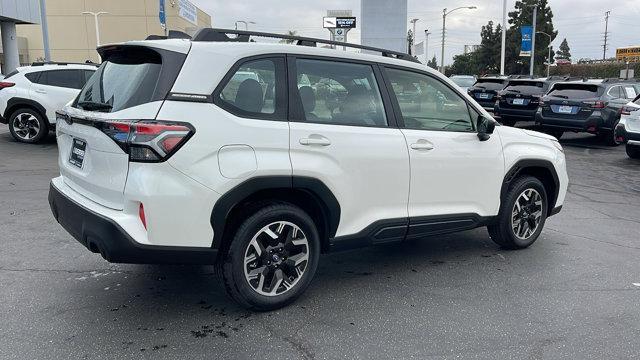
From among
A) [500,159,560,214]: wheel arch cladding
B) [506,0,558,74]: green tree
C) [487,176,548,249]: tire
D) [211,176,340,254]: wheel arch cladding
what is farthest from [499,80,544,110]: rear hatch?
[506,0,558,74]: green tree

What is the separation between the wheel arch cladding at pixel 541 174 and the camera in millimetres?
4953

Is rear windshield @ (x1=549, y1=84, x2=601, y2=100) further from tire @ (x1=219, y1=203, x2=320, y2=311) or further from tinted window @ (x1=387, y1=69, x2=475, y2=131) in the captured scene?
tire @ (x1=219, y1=203, x2=320, y2=311)

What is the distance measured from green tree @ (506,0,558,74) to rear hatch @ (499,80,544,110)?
60.8 metres

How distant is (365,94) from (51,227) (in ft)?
12.1

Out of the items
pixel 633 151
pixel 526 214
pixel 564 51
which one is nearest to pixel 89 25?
pixel 633 151

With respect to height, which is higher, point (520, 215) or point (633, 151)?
point (520, 215)

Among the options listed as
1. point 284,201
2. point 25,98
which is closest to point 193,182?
point 284,201

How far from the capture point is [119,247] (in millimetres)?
3209

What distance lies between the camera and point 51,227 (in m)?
5.73

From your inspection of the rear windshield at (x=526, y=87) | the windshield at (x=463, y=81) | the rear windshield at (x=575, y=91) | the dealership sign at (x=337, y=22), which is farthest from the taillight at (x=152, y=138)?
the dealership sign at (x=337, y=22)

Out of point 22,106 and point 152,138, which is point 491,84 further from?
point 152,138

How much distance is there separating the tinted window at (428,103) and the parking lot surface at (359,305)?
1243mm

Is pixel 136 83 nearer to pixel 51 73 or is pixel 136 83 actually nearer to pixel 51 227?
pixel 51 227

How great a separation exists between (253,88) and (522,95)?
13.8 meters
